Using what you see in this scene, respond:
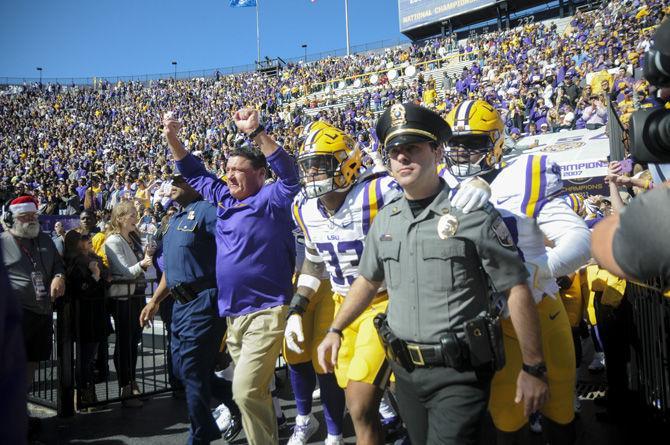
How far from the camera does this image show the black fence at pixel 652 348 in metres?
3.87

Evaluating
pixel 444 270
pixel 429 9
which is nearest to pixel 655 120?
pixel 444 270

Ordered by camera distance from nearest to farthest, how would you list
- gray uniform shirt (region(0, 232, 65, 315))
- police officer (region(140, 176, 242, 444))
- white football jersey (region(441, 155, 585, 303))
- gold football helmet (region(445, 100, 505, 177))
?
white football jersey (region(441, 155, 585, 303)), gold football helmet (region(445, 100, 505, 177)), police officer (region(140, 176, 242, 444)), gray uniform shirt (region(0, 232, 65, 315))

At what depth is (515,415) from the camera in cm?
272

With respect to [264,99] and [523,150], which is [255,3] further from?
[523,150]

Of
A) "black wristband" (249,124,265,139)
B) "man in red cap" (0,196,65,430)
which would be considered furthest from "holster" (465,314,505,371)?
"man in red cap" (0,196,65,430)

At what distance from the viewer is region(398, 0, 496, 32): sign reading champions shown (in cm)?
4291

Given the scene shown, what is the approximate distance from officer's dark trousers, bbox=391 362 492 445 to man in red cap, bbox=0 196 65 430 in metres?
3.72

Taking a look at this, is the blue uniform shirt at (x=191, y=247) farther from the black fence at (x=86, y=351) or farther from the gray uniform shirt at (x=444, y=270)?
the gray uniform shirt at (x=444, y=270)

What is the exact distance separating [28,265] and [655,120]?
490 cm

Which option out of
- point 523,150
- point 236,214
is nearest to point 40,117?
point 523,150

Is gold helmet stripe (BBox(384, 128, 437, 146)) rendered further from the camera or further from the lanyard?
the lanyard

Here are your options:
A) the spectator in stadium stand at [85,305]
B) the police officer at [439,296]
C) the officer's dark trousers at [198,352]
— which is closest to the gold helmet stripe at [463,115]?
the police officer at [439,296]

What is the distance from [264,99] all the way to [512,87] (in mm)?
22248

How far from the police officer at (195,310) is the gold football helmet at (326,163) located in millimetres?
1074
